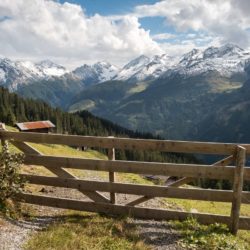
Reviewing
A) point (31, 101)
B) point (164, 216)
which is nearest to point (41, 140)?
point (164, 216)

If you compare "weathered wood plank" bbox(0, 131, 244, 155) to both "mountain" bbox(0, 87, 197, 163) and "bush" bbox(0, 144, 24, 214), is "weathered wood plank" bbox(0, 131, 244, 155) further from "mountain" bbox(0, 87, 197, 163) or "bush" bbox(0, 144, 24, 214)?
"mountain" bbox(0, 87, 197, 163)

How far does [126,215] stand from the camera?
15.1m

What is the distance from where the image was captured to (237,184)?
13.4m

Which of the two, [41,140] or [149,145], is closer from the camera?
[149,145]

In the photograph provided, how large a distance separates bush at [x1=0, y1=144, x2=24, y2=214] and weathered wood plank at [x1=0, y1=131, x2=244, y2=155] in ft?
3.06

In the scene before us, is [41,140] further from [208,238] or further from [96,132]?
[96,132]

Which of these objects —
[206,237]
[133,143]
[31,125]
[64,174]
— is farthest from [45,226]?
[31,125]

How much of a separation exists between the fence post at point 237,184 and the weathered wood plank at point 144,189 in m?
0.26

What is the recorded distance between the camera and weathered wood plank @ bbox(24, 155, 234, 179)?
13.8 meters

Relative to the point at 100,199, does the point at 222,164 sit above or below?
above

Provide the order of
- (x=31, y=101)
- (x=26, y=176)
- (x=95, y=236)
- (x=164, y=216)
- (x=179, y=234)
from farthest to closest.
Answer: (x=31, y=101)
(x=26, y=176)
(x=164, y=216)
(x=179, y=234)
(x=95, y=236)

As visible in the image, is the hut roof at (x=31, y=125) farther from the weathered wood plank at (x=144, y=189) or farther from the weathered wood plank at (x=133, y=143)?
the weathered wood plank at (x=144, y=189)

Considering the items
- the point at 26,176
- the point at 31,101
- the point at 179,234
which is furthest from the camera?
the point at 31,101

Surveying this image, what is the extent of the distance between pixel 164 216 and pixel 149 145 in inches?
110
